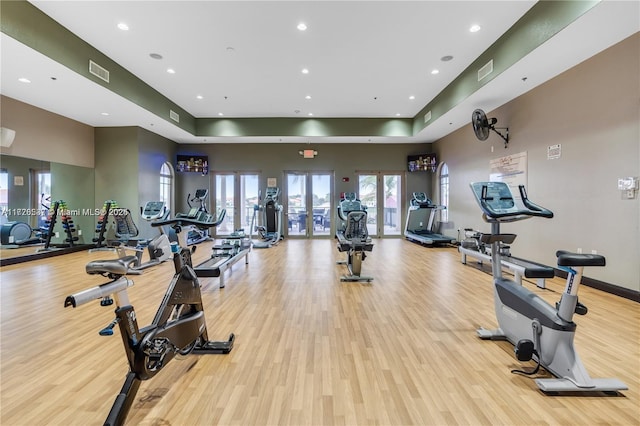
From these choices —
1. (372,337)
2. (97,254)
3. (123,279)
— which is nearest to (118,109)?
(97,254)

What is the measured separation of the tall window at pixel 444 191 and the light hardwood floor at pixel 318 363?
5571 millimetres

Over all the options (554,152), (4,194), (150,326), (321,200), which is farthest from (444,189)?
(4,194)

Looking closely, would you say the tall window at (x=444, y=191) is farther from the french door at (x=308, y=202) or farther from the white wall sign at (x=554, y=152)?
the white wall sign at (x=554, y=152)

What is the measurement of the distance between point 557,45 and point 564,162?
73.8 inches

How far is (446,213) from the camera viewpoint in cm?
945

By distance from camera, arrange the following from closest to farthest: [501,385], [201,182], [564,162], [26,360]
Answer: [501,385]
[26,360]
[564,162]
[201,182]

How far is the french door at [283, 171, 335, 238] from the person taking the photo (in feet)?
34.8

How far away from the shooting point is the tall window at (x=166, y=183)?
9.64 m

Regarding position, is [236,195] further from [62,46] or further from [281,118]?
[62,46]

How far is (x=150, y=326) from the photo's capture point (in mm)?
1790

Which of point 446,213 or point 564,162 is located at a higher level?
point 564,162

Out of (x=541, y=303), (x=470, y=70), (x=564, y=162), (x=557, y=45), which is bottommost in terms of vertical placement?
(x=541, y=303)

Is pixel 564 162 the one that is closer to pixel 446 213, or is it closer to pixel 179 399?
pixel 446 213

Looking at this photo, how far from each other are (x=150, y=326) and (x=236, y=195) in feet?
30.0
